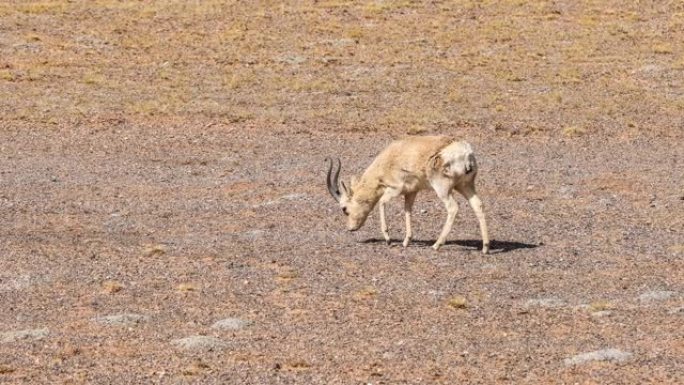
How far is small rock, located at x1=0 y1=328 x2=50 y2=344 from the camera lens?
1559cm

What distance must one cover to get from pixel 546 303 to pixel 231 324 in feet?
12.7

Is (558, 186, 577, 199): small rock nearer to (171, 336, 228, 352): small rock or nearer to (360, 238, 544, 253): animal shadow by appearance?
(360, 238, 544, 253): animal shadow

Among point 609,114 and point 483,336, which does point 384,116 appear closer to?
point 609,114

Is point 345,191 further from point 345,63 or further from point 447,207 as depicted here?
point 345,63

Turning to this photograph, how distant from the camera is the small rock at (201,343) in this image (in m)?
15.0

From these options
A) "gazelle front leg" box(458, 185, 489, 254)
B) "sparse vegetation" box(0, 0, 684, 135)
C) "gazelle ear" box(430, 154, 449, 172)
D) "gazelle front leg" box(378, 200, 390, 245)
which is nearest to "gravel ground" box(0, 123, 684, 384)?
"gazelle front leg" box(378, 200, 390, 245)

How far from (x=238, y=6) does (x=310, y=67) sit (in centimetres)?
1152

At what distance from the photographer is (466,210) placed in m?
24.3

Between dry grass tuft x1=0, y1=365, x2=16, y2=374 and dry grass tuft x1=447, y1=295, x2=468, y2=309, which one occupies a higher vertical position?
dry grass tuft x1=0, y1=365, x2=16, y2=374

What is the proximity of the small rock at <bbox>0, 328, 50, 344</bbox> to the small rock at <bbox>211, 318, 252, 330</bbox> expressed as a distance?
1898 mm

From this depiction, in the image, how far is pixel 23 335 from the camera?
619 inches

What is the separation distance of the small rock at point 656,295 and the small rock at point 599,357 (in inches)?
120

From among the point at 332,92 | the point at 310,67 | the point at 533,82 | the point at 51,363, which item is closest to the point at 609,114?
the point at 533,82

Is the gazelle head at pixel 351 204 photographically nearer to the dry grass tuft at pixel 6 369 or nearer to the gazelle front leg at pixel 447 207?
the gazelle front leg at pixel 447 207
